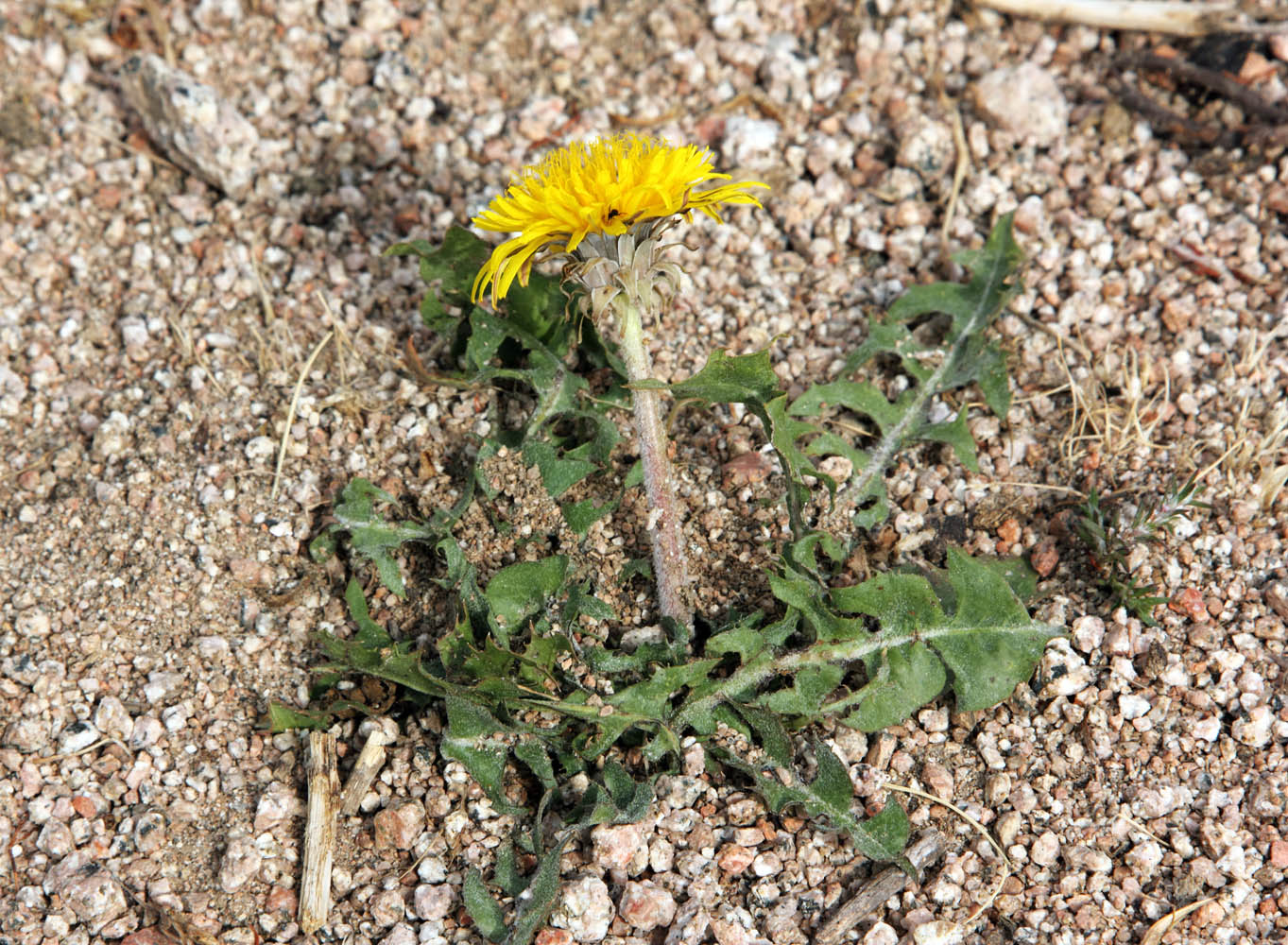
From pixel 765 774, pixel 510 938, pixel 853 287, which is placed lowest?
pixel 510 938

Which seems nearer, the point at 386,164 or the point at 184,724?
the point at 184,724

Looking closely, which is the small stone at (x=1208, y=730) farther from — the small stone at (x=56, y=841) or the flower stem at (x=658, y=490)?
the small stone at (x=56, y=841)

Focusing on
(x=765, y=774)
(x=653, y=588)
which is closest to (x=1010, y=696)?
(x=765, y=774)

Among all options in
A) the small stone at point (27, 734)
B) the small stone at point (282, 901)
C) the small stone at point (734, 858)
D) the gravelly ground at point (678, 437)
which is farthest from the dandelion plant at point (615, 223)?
the small stone at point (27, 734)

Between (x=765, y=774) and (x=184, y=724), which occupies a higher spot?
(x=765, y=774)

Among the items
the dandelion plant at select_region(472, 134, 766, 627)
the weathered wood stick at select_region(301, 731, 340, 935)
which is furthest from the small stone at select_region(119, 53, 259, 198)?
Answer: the weathered wood stick at select_region(301, 731, 340, 935)

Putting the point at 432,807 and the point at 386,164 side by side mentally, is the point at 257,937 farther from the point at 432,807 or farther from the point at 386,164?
the point at 386,164
